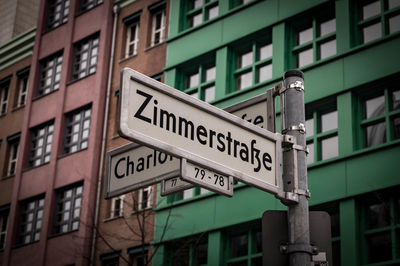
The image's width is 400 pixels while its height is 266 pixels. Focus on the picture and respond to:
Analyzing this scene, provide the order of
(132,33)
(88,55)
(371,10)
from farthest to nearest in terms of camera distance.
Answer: (88,55) < (132,33) < (371,10)

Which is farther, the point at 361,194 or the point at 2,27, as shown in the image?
the point at 2,27

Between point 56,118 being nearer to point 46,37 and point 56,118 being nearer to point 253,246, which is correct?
point 46,37

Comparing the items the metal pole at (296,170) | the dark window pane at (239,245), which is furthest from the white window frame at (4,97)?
the metal pole at (296,170)

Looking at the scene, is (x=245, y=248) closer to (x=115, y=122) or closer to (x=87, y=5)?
(x=115, y=122)

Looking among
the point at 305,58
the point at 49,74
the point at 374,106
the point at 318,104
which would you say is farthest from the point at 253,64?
the point at 49,74

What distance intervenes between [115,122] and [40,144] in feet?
15.2

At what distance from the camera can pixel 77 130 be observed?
2920 centimetres

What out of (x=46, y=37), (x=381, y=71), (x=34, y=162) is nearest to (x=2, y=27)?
(x=46, y=37)

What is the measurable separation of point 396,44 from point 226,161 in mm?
15769

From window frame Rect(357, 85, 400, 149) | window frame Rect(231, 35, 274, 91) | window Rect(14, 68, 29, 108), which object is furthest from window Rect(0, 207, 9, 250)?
window frame Rect(357, 85, 400, 149)

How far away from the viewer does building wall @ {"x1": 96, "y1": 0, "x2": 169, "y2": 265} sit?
25.0 m

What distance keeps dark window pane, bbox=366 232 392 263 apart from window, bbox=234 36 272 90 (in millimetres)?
6597

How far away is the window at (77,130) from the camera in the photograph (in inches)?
1131

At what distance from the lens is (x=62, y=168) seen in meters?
28.7
